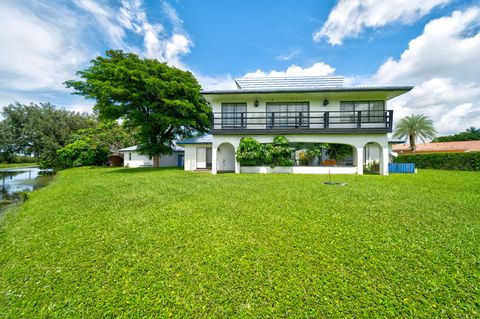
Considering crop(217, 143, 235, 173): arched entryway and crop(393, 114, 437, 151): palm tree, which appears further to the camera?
crop(393, 114, 437, 151): palm tree

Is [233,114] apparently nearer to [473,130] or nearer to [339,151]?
[339,151]

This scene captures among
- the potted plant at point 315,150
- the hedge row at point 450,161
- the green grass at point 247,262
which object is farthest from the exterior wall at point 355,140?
the hedge row at point 450,161

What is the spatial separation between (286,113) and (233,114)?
12.9 feet

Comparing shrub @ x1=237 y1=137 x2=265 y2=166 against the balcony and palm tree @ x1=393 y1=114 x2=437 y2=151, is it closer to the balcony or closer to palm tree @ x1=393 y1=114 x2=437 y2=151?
the balcony

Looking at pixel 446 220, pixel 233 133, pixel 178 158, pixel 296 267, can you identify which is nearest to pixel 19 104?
pixel 178 158

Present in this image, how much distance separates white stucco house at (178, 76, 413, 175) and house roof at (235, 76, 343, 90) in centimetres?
275

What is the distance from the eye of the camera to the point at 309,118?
42.8ft

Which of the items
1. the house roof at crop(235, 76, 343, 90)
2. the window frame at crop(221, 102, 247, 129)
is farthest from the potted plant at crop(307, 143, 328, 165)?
the house roof at crop(235, 76, 343, 90)

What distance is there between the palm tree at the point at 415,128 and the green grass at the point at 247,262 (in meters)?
31.1

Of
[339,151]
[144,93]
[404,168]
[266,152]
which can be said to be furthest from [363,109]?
[144,93]

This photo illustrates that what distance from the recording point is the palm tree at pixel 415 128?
27625mm

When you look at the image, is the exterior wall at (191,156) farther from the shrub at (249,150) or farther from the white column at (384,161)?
the white column at (384,161)

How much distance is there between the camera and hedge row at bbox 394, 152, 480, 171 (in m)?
14.2

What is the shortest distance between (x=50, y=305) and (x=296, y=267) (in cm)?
332
